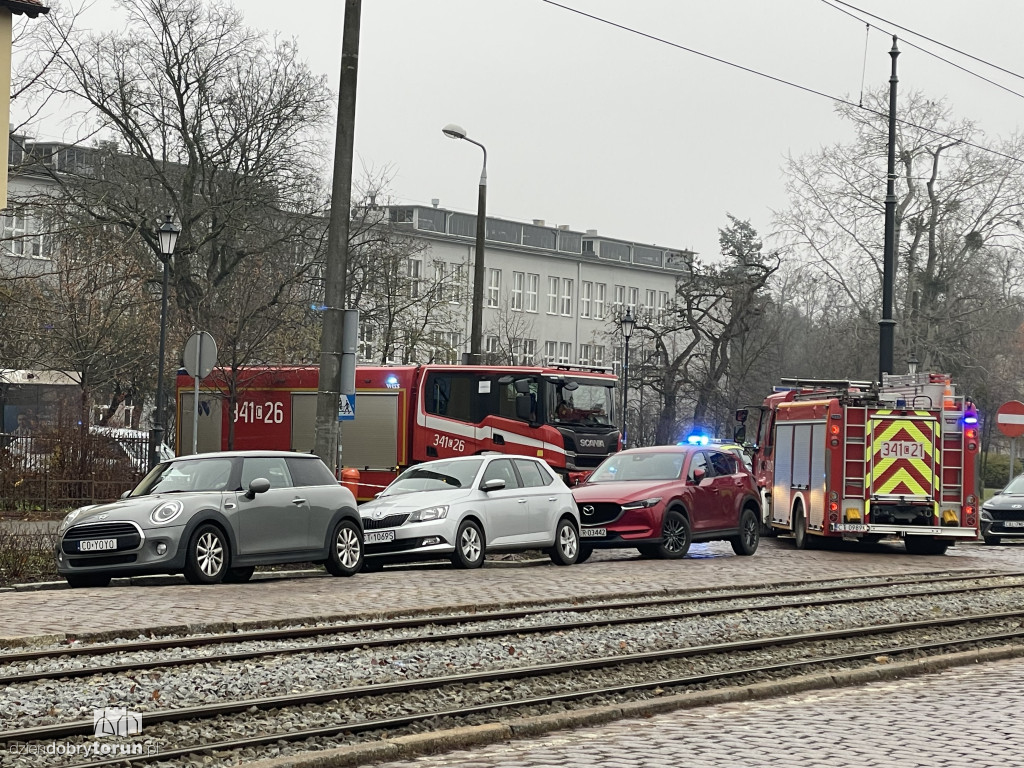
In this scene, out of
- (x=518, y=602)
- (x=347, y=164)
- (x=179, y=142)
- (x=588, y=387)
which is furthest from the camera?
(x=179, y=142)

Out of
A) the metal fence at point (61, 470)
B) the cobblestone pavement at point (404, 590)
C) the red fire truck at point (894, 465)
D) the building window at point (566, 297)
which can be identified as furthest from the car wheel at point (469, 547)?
the building window at point (566, 297)

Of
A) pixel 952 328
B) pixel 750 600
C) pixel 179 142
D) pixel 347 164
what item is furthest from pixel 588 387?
pixel 952 328

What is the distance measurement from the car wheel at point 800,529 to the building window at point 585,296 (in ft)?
243

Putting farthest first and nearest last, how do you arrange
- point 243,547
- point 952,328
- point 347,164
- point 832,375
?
1. point 832,375
2. point 952,328
3. point 347,164
4. point 243,547

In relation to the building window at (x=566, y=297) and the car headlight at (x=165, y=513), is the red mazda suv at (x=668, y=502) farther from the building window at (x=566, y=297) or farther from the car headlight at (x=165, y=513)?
the building window at (x=566, y=297)

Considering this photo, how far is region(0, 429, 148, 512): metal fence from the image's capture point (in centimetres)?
2748

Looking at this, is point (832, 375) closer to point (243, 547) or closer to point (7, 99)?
point (7, 99)

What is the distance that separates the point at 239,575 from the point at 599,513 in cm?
690

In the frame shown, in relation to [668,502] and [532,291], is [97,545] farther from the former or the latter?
[532,291]

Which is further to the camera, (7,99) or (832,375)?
(832,375)

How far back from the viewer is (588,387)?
108 feet

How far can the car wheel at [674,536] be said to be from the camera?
2434 centimetres

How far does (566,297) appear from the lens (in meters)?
102

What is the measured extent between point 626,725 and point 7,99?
23.9m
